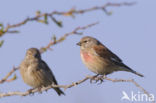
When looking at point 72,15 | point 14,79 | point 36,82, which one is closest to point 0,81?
point 14,79

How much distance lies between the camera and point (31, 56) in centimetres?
736

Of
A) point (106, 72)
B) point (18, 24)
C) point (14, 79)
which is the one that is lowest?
point (106, 72)

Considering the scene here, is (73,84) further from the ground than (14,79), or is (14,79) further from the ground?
(14,79)

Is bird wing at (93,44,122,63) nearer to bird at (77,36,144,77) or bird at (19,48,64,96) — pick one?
bird at (77,36,144,77)

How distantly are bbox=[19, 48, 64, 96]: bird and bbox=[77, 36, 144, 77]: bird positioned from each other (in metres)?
0.90

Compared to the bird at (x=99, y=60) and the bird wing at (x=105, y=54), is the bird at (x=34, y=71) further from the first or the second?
the bird wing at (x=105, y=54)

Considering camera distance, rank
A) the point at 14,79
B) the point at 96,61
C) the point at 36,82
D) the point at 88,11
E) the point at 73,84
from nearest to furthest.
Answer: the point at 88,11 → the point at 14,79 → the point at 73,84 → the point at 36,82 → the point at 96,61

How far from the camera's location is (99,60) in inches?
296

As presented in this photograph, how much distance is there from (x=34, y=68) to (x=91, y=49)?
1537 millimetres

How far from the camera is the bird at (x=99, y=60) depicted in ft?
24.1

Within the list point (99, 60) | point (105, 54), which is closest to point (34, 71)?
point (99, 60)

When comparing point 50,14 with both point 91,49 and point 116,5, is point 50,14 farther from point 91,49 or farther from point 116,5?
point 91,49

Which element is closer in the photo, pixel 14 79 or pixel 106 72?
pixel 14 79

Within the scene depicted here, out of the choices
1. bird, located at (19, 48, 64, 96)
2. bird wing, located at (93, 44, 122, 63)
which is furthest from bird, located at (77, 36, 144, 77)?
bird, located at (19, 48, 64, 96)
